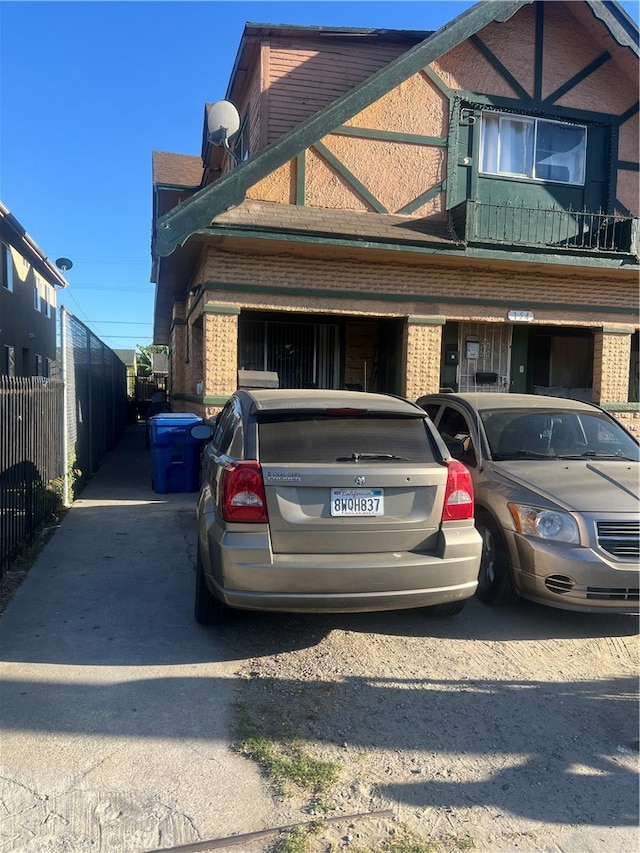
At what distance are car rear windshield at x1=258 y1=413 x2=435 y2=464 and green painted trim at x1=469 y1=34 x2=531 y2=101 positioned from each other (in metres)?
10.1

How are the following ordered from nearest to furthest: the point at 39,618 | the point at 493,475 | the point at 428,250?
1. the point at 39,618
2. the point at 493,475
3. the point at 428,250

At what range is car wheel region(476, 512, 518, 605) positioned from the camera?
191 inches

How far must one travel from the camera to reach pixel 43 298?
25.0m

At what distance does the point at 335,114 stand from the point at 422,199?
7.26ft

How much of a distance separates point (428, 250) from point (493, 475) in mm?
5690

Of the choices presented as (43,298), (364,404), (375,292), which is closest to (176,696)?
(364,404)

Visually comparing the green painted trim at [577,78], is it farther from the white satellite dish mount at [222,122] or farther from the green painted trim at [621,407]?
the white satellite dish mount at [222,122]

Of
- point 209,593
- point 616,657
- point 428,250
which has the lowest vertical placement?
point 616,657

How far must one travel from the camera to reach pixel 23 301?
20.9 meters

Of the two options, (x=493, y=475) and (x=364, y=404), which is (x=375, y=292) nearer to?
(x=493, y=475)

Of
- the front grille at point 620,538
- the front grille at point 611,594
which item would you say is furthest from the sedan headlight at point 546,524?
the front grille at point 611,594

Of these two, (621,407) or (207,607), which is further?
(621,407)

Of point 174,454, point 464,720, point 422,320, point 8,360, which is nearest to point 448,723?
point 464,720

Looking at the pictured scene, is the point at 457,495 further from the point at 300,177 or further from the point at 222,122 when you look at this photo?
the point at 222,122
